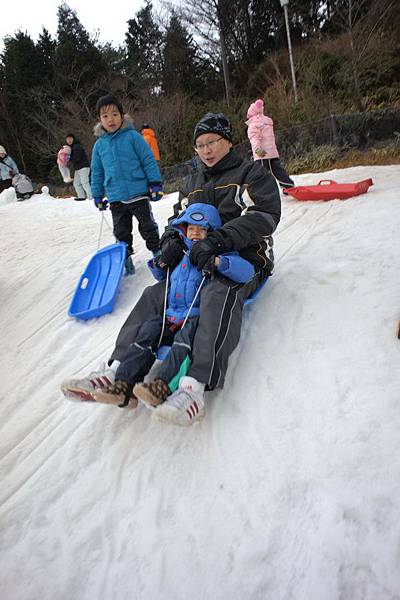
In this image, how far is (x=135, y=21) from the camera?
19703 millimetres

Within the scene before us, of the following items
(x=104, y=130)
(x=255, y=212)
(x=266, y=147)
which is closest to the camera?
(x=255, y=212)

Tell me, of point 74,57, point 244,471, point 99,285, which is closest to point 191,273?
point 244,471

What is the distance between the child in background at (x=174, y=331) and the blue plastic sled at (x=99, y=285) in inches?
39.6

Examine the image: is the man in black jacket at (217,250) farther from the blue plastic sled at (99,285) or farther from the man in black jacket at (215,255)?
the blue plastic sled at (99,285)

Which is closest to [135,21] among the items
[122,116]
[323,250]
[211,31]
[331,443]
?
[211,31]

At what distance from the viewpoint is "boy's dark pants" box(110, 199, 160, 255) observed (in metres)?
3.50

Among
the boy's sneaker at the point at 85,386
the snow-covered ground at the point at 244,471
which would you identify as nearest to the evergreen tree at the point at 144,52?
the snow-covered ground at the point at 244,471

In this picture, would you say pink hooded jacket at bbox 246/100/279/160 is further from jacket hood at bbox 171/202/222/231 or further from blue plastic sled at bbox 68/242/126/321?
jacket hood at bbox 171/202/222/231

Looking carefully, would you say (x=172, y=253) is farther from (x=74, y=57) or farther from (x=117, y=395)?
(x=74, y=57)

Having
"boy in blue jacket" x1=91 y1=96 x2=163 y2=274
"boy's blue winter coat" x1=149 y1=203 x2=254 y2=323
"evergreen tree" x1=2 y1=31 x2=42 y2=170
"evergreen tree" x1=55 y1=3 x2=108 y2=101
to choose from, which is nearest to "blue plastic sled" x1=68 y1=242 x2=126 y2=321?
"boy in blue jacket" x1=91 y1=96 x2=163 y2=274

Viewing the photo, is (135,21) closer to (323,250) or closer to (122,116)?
(122,116)

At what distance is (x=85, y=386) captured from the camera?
1.81 m

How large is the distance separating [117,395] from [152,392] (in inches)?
8.3

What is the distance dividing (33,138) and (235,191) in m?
18.0
